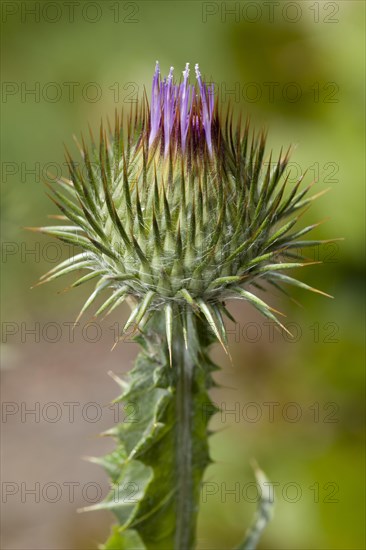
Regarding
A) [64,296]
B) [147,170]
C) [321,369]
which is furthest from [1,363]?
[64,296]

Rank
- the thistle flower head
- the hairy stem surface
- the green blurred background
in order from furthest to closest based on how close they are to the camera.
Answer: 1. the green blurred background
2. the hairy stem surface
3. the thistle flower head

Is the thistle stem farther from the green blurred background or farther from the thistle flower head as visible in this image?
the green blurred background

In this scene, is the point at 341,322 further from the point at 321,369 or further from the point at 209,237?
the point at 209,237

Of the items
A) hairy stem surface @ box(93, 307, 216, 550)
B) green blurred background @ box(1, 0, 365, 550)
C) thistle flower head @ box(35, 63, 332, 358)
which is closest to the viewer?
thistle flower head @ box(35, 63, 332, 358)

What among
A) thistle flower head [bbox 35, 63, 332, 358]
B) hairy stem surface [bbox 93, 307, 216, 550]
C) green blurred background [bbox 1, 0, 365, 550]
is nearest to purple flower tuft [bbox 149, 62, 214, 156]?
thistle flower head [bbox 35, 63, 332, 358]

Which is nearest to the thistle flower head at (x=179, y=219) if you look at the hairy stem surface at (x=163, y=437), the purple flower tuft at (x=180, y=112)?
the purple flower tuft at (x=180, y=112)

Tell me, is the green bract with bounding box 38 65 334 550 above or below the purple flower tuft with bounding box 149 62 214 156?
below

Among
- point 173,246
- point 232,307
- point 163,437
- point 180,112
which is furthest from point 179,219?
point 232,307
